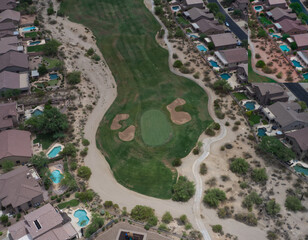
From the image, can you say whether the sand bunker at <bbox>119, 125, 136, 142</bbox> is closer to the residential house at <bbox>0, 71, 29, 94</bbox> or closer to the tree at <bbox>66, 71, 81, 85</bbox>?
the tree at <bbox>66, 71, 81, 85</bbox>

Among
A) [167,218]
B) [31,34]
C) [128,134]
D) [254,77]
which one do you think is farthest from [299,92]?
[31,34]

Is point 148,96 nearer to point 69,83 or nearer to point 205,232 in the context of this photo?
point 69,83

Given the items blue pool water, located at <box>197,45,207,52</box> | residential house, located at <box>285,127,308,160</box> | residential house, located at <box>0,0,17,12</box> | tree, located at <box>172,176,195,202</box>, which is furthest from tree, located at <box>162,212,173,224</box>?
residential house, located at <box>0,0,17,12</box>

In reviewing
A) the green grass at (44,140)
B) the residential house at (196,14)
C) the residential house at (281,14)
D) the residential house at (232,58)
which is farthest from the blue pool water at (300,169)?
the residential house at (196,14)

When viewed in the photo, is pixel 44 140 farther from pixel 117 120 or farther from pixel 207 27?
pixel 207 27

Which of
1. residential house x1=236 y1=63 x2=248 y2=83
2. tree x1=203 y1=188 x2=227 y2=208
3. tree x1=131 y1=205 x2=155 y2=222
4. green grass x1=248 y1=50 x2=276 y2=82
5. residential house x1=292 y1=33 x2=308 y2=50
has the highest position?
green grass x1=248 y1=50 x2=276 y2=82

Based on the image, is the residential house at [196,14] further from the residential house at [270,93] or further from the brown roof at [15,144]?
the brown roof at [15,144]
